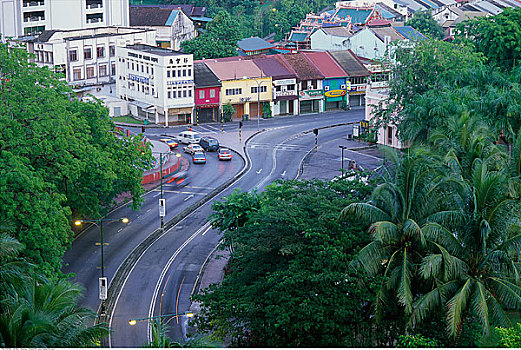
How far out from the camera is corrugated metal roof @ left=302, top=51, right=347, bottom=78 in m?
113

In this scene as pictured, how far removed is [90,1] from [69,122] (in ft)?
269

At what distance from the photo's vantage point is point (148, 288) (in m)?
55.1

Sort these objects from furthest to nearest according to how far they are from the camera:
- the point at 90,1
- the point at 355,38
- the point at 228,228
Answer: the point at 90,1, the point at 355,38, the point at 228,228

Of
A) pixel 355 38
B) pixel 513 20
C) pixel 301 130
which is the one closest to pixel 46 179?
pixel 301 130

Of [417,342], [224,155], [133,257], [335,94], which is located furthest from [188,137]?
[417,342]

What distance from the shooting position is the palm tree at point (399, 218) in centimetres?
4069

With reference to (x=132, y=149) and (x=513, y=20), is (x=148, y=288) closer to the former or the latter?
(x=132, y=149)

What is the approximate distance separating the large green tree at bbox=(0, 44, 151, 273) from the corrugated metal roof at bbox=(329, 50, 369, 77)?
182ft

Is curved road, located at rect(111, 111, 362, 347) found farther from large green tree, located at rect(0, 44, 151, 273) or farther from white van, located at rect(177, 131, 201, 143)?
white van, located at rect(177, 131, 201, 143)

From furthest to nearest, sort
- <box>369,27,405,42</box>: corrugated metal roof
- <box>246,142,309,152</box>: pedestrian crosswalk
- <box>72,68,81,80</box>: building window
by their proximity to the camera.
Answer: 1. <box>369,27,405,42</box>: corrugated metal roof
2. <box>72,68,81,80</box>: building window
3. <box>246,142,309,152</box>: pedestrian crosswalk

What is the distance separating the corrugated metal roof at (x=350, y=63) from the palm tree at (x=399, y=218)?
72.8 m

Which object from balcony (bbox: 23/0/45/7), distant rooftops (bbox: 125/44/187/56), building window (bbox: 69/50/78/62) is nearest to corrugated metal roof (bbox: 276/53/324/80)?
distant rooftops (bbox: 125/44/187/56)

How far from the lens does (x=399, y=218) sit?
137 ft

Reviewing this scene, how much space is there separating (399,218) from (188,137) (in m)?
57.2
